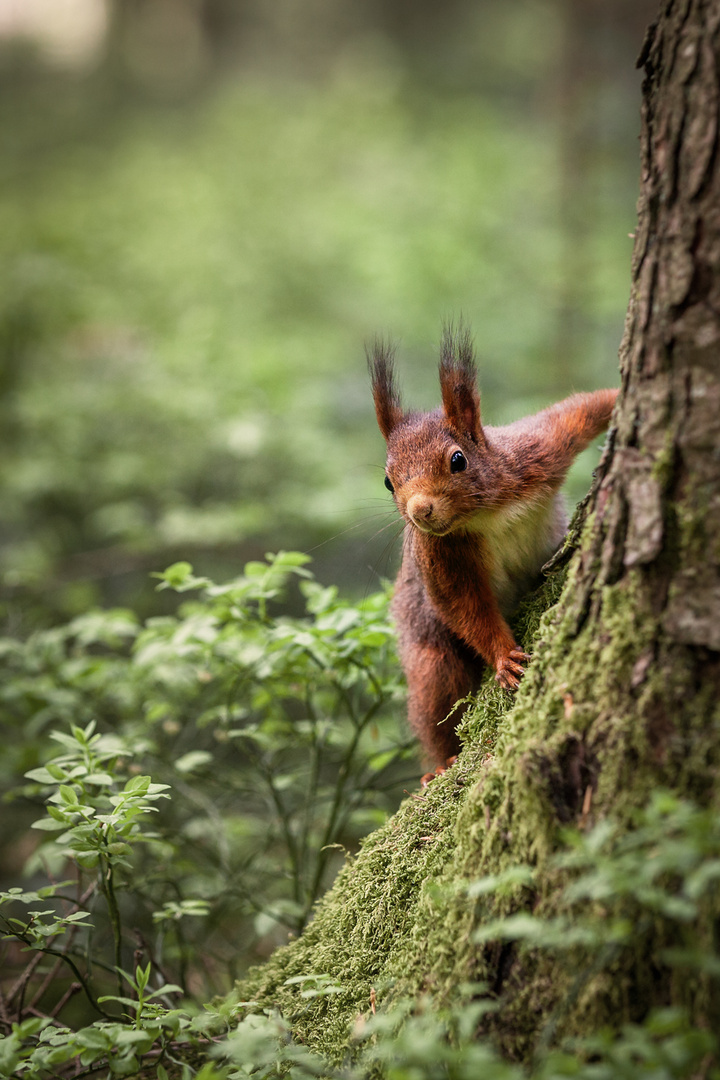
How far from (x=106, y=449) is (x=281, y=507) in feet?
4.87

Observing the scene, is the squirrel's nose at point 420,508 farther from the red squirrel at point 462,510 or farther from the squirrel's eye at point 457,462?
the squirrel's eye at point 457,462

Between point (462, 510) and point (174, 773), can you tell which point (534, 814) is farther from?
point (174, 773)

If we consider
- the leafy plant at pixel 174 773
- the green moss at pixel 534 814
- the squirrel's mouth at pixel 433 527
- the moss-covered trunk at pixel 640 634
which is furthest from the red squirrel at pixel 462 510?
the moss-covered trunk at pixel 640 634

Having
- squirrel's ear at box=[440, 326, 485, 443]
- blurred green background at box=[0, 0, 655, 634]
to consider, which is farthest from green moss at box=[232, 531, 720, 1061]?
blurred green background at box=[0, 0, 655, 634]

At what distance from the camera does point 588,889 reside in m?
1.02

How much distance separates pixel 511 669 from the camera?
1.87 meters

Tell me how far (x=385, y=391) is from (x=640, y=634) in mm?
1182

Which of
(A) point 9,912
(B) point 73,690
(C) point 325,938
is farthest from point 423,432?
(A) point 9,912

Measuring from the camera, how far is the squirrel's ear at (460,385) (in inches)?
82.9

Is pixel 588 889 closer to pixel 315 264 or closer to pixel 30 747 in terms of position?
pixel 30 747

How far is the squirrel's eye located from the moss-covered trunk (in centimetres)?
58

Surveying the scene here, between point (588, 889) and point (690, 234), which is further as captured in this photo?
point (690, 234)

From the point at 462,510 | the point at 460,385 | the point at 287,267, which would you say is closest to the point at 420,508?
the point at 462,510

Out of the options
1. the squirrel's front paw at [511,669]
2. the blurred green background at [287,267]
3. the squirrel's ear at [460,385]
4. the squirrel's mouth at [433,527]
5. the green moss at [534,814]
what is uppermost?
the blurred green background at [287,267]
